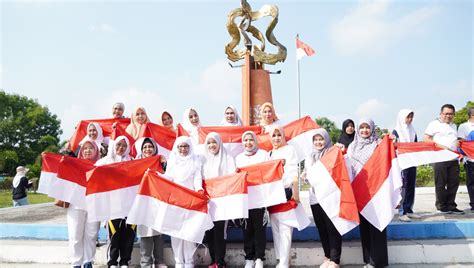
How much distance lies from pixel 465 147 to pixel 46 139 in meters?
40.7

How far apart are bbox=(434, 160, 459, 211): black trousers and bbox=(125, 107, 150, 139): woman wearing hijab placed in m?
5.59

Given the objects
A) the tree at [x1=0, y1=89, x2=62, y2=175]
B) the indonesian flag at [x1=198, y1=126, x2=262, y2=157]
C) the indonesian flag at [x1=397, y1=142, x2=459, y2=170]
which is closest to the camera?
the indonesian flag at [x1=397, y1=142, x2=459, y2=170]

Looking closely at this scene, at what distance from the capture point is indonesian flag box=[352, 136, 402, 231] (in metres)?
4.60

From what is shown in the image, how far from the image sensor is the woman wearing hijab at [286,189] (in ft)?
15.1

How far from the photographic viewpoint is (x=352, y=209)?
446 centimetres

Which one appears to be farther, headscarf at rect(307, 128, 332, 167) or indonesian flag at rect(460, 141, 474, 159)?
indonesian flag at rect(460, 141, 474, 159)

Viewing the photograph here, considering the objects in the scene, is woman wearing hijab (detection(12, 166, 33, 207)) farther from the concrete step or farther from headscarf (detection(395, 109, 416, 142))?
headscarf (detection(395, 109, 416, 142))

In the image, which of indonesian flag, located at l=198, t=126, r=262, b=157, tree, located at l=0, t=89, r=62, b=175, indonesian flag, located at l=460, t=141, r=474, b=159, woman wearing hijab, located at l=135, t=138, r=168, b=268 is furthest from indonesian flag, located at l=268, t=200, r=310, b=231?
tree, located at l=0, t=89, r=62, b=175

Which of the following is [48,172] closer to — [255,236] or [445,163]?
[255,236]

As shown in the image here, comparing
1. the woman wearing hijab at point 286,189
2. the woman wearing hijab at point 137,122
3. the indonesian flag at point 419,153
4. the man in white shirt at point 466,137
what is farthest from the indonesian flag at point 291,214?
the man in white shirt at point 466,137

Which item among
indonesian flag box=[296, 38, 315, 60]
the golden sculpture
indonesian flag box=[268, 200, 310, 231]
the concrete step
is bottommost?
the concrete step

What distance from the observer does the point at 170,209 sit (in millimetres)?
4535

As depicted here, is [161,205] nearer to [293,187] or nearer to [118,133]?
[293,187]

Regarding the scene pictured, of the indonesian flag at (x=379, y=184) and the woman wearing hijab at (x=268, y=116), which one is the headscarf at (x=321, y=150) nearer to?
the indonesian flag at (x=379, y=184)
